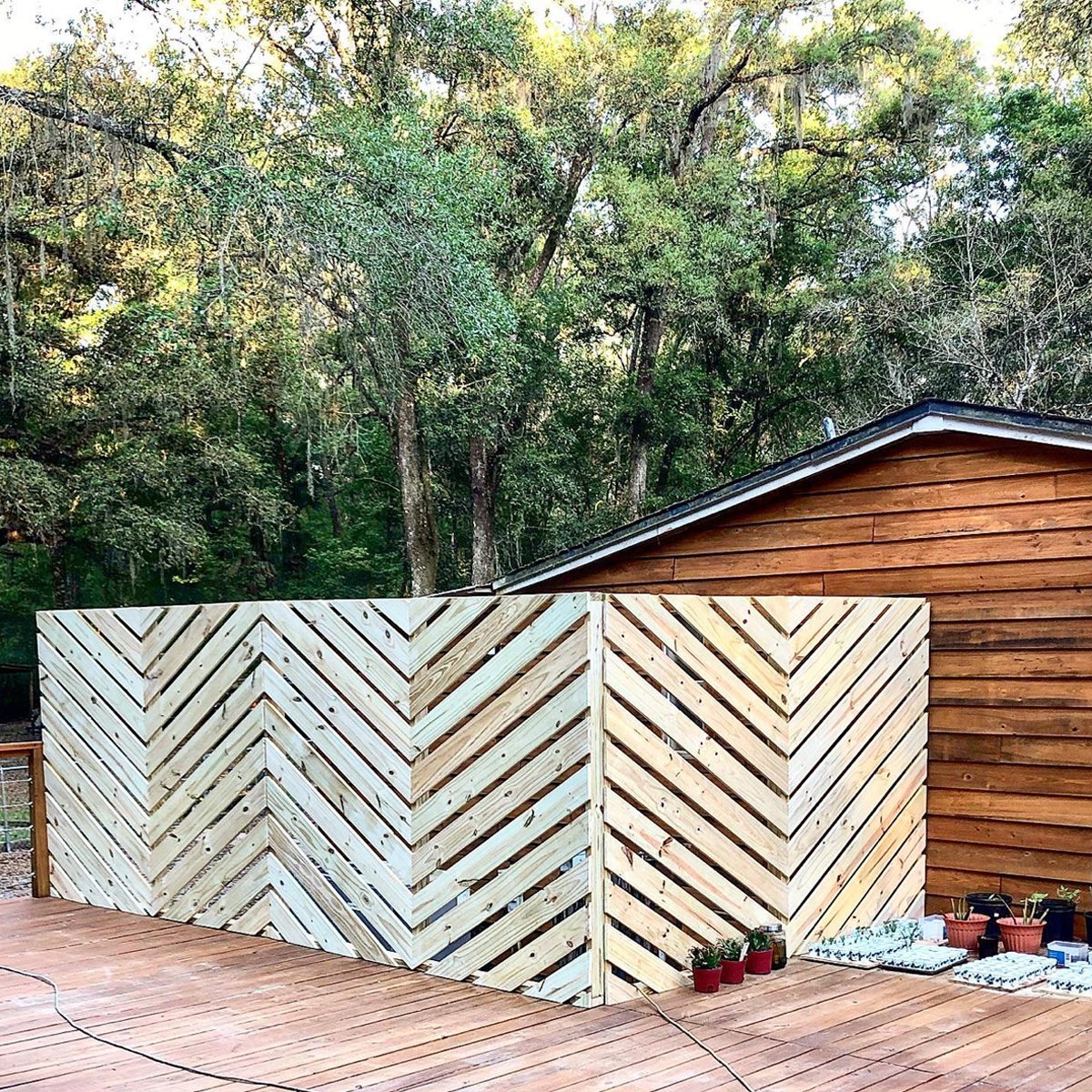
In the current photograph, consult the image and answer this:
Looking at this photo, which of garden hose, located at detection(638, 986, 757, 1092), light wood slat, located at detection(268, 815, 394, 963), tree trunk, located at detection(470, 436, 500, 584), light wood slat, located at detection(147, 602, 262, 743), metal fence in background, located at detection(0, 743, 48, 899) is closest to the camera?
garden hose, located at detection(638, 986, 757, 1092)

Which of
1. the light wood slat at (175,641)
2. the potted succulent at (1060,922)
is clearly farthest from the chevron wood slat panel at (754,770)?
the light wood slat at (175,641)

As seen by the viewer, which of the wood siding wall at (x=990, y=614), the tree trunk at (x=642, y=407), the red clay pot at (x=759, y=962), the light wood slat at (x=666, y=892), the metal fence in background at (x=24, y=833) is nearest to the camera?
the light wood slat at (x=666, y=892)

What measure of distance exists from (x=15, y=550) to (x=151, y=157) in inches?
392

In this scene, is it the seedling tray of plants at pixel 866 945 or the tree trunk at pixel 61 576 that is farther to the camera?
the tree trunk at pixel 61 576

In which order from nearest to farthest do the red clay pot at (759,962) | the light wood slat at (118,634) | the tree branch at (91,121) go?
1. the red clay pot at (759,962)
2. the light wood slat at (118,634)
3. the tree branch at (91,121)

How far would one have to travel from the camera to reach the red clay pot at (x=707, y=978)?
4734 mm

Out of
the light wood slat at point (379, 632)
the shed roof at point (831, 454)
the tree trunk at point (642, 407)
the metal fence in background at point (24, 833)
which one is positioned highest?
the tree trunk at point (642, 407)

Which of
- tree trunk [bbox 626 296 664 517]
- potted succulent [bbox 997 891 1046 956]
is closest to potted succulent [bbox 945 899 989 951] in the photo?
potted succulent [bbox 997 891 1046 956]

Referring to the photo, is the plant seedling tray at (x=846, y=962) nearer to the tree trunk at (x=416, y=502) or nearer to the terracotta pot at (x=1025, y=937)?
the terracotta pot at (x=1025, y=937)

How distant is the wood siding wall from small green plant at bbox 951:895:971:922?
0.05 metres

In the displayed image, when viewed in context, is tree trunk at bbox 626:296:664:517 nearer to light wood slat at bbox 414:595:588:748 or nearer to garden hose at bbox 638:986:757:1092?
light wood slat at bbox 414:595:588:748

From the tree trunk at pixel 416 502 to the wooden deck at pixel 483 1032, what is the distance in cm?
1222

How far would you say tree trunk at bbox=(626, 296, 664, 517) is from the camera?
1902cm

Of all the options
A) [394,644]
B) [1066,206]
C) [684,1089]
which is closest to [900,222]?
[1066,206]
